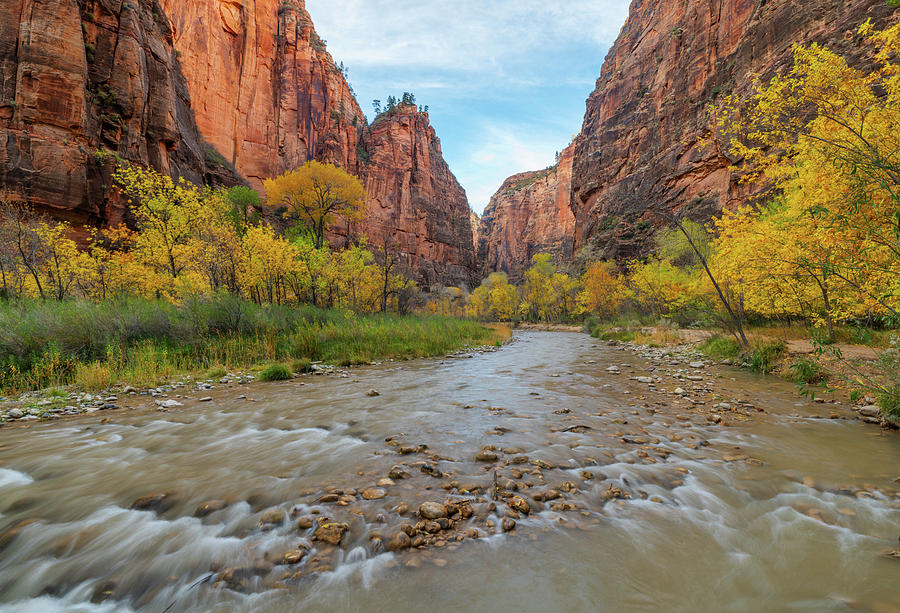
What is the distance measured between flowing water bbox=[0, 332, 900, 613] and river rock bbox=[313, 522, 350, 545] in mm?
65

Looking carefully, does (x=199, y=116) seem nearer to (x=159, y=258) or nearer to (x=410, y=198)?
(x=159, y=258)

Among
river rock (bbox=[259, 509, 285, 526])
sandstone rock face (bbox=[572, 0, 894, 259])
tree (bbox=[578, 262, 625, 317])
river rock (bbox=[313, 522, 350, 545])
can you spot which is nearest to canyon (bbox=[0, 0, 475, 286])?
river rock (bbox=[259, 509, 285, 526])

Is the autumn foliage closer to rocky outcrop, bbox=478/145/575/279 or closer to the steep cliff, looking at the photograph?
the steep cliff

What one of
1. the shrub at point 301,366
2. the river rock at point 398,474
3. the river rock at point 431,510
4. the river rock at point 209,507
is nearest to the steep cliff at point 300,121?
the shrub at point 301,366

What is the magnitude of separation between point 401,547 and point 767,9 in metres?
54.2

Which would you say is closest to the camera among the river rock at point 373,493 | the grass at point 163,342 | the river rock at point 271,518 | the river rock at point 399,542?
the river rock at point 399,542

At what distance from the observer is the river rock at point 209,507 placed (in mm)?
2885

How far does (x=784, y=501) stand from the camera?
10.2 ft

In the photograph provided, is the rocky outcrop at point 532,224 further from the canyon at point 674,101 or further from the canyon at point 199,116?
the canyon at point 674,101

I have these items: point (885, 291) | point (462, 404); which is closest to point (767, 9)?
point (885, 291)

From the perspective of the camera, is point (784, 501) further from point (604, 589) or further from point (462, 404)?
point (462, 404)

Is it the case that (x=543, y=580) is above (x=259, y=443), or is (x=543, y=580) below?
above

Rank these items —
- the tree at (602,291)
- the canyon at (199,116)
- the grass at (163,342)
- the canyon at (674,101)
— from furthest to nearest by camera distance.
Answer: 1. the tree at (602,291)
2. the canyon at (674,101)
3. the canyon at (199,116)
4. the grass at (163,342)

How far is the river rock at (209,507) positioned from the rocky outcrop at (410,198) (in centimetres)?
6222
